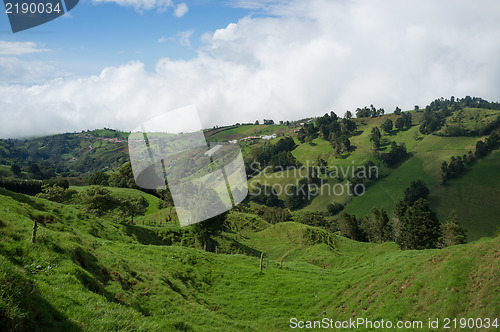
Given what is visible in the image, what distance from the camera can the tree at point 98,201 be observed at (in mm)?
51656

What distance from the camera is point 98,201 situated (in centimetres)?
5231

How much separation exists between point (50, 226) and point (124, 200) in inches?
1318

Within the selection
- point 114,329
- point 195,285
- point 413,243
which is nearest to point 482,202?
point 413,243

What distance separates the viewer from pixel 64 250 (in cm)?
1642

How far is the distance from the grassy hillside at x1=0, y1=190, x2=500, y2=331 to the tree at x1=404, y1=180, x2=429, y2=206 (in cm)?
14707

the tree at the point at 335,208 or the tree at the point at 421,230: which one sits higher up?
the tree at the point at 421,230

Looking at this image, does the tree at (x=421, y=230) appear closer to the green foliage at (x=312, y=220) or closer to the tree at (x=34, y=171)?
the green foliage at (x=312, y=220)

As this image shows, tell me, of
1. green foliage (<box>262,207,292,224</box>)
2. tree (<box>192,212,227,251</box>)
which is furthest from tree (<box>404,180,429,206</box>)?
tree (<box>192,212,227,251</box>)

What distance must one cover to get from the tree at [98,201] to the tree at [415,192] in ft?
516

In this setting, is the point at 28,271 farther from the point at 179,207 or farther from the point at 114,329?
the point at 179,207

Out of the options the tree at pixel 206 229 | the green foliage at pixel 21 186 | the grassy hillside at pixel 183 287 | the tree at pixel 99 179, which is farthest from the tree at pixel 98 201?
the tree at pixel 99 179

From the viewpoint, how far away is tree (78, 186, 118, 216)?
5166 centimetres

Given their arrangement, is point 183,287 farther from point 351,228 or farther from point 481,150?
point 481,150

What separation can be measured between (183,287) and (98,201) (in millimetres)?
35942
